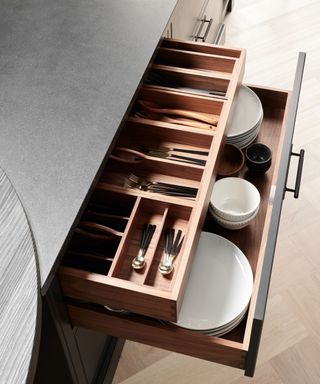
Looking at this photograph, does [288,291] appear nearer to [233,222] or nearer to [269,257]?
→ [233,222]

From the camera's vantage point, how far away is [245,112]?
1.28m

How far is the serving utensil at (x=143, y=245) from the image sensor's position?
932 millimetres

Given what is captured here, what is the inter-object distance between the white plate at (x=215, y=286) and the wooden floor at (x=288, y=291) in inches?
16.7

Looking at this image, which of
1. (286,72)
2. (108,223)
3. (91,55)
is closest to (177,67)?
(91,55)

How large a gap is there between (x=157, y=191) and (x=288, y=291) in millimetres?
697

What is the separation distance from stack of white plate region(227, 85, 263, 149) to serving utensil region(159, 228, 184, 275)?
37 centimetres

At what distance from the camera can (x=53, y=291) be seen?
0.85 m

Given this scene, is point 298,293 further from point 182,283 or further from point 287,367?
point 182,283

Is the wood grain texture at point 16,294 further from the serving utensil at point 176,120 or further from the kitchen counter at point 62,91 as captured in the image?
the serving utensil at point 176,120

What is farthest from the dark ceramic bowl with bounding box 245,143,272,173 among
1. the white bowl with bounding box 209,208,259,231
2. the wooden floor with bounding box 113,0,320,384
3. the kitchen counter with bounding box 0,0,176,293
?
the wooden floor with bounding box 113,0,320,384

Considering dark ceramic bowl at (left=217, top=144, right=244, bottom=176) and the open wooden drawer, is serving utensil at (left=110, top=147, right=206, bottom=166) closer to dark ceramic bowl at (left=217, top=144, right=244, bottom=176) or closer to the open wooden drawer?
the open wooden drawer

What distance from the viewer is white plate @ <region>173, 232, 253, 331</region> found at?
98 centimetres

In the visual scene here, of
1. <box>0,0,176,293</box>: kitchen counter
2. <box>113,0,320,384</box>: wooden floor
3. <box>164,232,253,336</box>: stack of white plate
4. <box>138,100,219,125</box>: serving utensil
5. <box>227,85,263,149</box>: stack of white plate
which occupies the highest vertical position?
<box>0,0,176,293</box>: kitchen counter

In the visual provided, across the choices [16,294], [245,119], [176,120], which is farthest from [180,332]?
[245,119]
